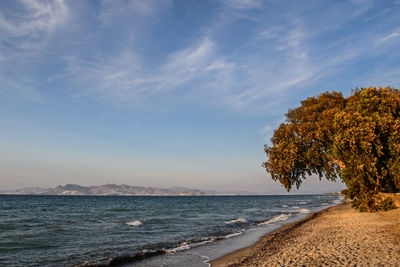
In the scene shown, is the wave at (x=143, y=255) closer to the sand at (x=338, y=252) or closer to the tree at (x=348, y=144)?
the sand at (x=338, y=252)

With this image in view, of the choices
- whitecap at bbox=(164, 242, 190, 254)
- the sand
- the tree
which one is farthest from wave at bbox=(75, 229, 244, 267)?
the tree

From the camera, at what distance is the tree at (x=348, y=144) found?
22.0 meters

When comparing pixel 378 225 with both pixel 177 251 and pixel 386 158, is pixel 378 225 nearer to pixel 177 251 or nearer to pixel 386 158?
pixel 386 158

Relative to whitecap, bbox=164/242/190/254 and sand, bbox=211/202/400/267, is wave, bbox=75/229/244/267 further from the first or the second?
sand, bbox=211/202/400/267

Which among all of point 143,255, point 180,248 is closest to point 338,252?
point 180,248

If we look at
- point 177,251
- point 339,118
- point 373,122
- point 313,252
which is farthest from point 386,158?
point 177,251

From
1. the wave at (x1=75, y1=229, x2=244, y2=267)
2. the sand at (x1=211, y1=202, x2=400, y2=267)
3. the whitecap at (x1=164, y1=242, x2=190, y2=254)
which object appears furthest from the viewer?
the whitecap at (x1=164, y1=242, x2=190, y2=254)

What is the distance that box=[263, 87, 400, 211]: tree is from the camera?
22031 millimetres

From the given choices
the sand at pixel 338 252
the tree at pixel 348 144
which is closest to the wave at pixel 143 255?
the sand at pixel 338 252

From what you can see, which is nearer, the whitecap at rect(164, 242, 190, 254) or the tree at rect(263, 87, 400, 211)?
the whitecap at rect(164, 242, 190, 254)

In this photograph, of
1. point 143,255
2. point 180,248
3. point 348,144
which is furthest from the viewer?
point 348,144

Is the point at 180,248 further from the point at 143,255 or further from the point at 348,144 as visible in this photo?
the point at 348,144

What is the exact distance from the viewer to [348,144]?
22812mm

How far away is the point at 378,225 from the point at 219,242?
12902mm
